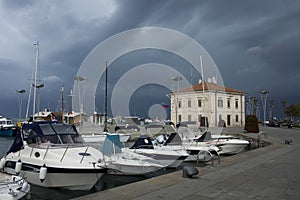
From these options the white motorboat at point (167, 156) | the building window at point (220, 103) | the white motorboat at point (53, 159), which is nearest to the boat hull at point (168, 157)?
the white motorboat at point (167, 156)

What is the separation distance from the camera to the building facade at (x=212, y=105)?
2557 inches

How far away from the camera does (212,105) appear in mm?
65062

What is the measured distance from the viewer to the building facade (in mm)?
64938

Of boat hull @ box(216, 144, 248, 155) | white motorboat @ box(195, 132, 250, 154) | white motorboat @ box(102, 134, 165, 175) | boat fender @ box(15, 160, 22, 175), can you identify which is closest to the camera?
boat fender @ box(15, 160, 22, 175)

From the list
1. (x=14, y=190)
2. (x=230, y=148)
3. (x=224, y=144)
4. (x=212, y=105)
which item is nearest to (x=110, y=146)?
(x=14, y=190)

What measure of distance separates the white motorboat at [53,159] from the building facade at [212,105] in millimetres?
51873

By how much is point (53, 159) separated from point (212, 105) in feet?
189

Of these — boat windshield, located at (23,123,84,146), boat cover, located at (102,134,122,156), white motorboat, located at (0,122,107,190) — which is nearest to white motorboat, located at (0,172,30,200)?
white motorboat, located at (0,122,107,190)

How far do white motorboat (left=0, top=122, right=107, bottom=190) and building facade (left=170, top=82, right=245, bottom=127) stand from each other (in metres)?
51.9

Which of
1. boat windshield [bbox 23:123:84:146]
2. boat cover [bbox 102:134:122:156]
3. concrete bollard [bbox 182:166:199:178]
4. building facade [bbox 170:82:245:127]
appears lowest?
concrete bollard [bbox 182:166:199:178]

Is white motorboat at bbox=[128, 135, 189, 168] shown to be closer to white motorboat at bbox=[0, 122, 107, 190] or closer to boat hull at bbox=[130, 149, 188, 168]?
boat hull at bbox=[130, 149, 188, 168]

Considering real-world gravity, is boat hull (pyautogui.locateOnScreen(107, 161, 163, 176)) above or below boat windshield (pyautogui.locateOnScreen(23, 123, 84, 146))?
below

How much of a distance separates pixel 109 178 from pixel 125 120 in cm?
4552

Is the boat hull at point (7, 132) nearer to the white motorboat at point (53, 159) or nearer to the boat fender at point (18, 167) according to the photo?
the white motorboat at point (53, 159)
